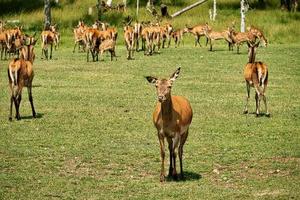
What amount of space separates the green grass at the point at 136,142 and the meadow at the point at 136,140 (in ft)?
0.05

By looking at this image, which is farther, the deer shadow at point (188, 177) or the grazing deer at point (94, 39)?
the grazing deer at point (94, 39)

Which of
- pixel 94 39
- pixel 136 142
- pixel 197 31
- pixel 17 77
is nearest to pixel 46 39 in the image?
pixel 94 39

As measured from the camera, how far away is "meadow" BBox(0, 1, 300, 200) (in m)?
10.6

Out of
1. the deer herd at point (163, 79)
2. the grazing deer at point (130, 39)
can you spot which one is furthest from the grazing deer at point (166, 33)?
the grazing deer at point (130, 39)

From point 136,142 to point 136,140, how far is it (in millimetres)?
205

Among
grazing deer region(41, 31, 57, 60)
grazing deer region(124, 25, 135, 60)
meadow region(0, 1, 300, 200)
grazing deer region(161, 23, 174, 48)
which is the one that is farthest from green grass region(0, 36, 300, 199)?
grazing deer region(161, 23, 174, 48)

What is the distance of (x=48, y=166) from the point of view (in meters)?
12.1

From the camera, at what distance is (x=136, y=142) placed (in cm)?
1402

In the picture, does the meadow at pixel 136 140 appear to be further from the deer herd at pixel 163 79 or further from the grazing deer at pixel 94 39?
the grazing deer at pixel 94 39

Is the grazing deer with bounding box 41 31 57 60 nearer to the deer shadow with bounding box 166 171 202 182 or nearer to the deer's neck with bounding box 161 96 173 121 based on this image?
the deer shadow with bounding box 166 171 202 182

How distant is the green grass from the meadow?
17 mm

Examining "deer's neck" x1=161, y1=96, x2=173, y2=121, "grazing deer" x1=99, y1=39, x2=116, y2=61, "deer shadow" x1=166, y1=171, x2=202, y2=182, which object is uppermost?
"deer's neck" x1=161, y1=96, x2=173, y2=121

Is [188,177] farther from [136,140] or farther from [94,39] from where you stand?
[94,39]

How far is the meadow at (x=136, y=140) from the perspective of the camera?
10.6m
